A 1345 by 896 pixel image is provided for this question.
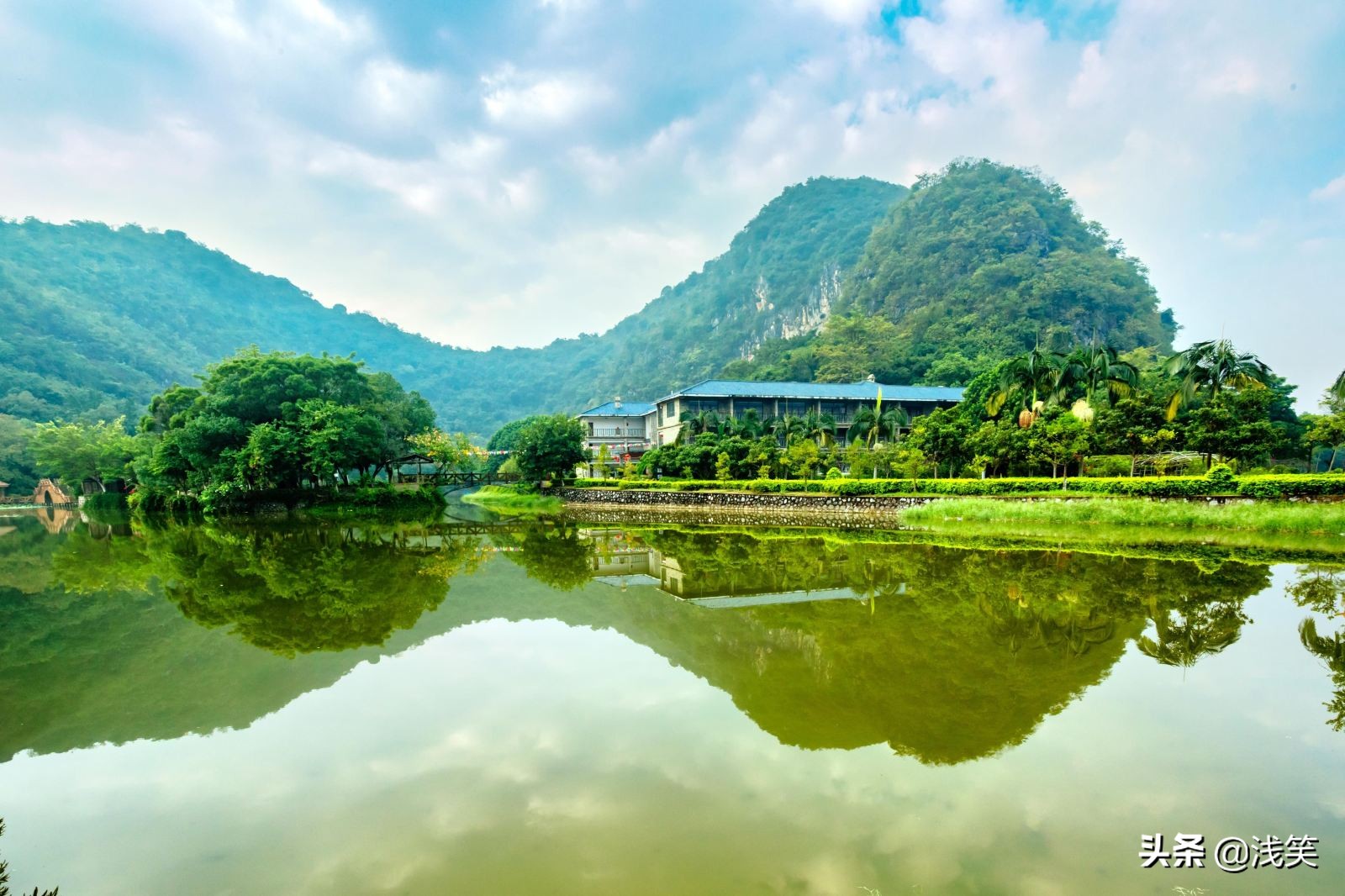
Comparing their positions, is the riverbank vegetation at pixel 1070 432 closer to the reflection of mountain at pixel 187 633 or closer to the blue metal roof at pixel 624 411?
the blue metal roof at pixel 624 411

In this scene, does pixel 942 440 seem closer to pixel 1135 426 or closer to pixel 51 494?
pixel 1135 426

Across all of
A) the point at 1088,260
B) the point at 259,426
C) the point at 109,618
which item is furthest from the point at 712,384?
the point at 1088,260

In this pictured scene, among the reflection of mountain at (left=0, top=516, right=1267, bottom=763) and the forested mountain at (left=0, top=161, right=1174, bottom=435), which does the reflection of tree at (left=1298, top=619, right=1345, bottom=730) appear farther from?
the forested mountain at (left=0, top=161, right=1174, bottom=435)

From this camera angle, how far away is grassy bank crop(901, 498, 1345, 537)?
1563 centimetres

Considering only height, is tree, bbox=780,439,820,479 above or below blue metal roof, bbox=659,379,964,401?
below

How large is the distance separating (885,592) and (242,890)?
9307mm

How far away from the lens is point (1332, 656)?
21.9 feet

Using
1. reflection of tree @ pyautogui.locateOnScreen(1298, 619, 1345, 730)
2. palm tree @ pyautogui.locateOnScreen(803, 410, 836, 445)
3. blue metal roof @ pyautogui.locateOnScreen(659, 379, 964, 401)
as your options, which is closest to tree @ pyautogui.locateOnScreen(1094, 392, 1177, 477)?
palm tree @ pyautogui.locateOnScreen(803, 410, 836, 445)

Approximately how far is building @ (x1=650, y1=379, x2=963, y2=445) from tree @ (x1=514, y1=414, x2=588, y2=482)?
10843 millimetres

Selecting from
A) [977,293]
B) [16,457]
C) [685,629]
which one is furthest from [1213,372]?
[16,457]

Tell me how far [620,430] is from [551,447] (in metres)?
20.2

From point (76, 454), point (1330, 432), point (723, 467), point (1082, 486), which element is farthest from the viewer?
point (76, 454)

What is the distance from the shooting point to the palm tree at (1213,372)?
72.8 ft

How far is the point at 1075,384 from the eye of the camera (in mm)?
30016
